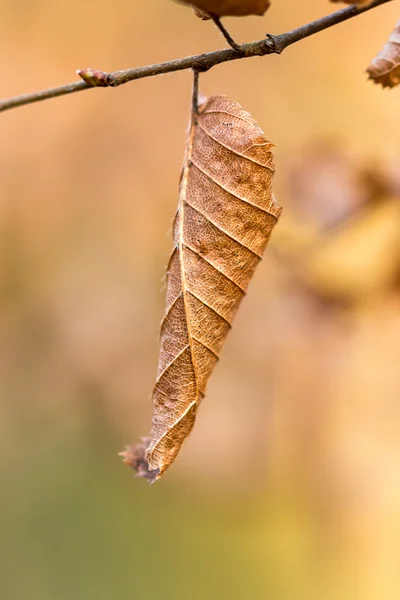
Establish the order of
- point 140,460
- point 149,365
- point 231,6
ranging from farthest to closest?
point 149,365 → point 140,460 → point 231,6

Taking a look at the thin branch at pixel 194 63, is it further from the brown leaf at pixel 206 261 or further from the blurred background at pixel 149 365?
the blurred background at pixel 149 365

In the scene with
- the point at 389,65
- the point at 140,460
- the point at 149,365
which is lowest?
the point at 149,365

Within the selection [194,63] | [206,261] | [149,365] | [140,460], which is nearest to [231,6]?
[194,63]

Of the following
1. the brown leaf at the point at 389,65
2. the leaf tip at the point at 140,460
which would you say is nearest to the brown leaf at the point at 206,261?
the leaf tip at the point at 140,460

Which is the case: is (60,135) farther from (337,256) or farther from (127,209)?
(337,256)

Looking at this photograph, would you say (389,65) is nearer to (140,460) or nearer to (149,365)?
(140,460)

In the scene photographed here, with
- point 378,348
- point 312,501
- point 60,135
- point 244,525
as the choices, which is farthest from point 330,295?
point 60,135
